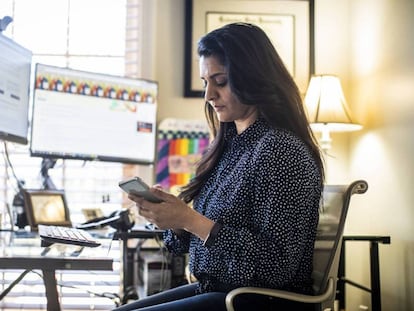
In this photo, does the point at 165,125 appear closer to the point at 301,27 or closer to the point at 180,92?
the point at 180,92

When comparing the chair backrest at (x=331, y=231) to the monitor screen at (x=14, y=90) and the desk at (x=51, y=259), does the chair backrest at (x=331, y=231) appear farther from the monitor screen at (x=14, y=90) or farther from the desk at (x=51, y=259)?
the monitor screen at (x=14, y=90)

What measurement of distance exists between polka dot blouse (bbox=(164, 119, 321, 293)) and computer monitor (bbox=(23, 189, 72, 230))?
0.98 m

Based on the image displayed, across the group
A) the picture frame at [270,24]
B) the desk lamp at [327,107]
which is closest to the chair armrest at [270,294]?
the desk lamp at [327,107]

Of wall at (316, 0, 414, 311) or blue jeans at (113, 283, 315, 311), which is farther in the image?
wall at (316, 0, 414, 311)

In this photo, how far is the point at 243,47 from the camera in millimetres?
1286

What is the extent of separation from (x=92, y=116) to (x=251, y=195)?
1.31 metres

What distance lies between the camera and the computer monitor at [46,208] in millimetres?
2072

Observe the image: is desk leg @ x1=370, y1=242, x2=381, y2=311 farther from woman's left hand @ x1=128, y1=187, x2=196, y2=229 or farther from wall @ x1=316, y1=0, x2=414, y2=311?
woman's left hand @ x1=128, y1=187, x2=196, y2=229

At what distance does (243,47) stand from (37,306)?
182cm

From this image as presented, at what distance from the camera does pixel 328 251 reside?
52.6 inches

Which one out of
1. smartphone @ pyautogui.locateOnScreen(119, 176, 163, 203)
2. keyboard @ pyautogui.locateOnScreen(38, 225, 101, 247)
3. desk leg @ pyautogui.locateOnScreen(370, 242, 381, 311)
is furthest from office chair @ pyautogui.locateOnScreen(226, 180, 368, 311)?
desk leg @ pyautogui.locateOnScreen(370, 242, 381, 311)

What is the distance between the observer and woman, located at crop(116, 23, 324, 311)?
1.14m

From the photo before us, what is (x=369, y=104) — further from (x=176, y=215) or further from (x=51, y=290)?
(x=51, y=290)

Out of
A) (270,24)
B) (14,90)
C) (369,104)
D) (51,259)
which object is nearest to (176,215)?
(51,259)
